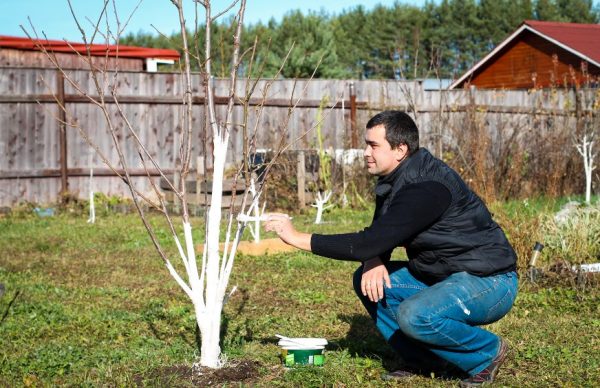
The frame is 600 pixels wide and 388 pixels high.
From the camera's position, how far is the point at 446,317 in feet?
14.3

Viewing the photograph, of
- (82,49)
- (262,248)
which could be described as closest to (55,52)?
(82,49)

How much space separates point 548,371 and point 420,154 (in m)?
1.50

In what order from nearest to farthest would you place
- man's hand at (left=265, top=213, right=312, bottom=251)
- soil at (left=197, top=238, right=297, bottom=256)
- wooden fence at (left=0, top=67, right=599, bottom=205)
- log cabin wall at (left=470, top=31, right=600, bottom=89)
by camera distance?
man's hand at (left=265, top=213, right=312, bottom=251) < soil at (left=197, top=238, right=297, bottom=256) < wooden fence at (left=0, top=67, right=599, bottom=205) < log cabin wall at (left=470, top=31, right=600, bottom=89)

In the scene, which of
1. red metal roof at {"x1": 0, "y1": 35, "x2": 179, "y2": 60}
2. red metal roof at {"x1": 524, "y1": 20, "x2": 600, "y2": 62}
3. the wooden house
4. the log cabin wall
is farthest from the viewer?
the log cabin wall

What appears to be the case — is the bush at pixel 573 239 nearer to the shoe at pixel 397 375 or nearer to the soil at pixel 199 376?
the shoe at pixel 397 375

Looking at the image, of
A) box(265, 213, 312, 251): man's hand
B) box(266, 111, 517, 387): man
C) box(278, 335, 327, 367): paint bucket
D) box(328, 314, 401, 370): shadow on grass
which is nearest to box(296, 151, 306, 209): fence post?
box(328, 314, 401, 370): shadow on grass

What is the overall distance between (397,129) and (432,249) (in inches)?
26.9

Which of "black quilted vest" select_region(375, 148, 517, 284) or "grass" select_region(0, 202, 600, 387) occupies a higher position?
"black quilted vest" select_region(375, 148, 517, 284)

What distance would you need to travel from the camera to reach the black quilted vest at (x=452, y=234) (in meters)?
4.45

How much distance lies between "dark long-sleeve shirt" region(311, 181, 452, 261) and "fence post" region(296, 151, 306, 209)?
982cm

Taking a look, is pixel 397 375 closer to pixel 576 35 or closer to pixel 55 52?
pixel 55 52

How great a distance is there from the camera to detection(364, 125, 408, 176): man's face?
4523 millimetres

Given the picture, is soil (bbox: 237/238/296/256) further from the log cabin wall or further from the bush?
the log cabin wall

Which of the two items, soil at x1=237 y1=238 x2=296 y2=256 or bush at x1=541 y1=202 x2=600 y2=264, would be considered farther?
soil at x1=237 y1=238 x2=296 y2=256
